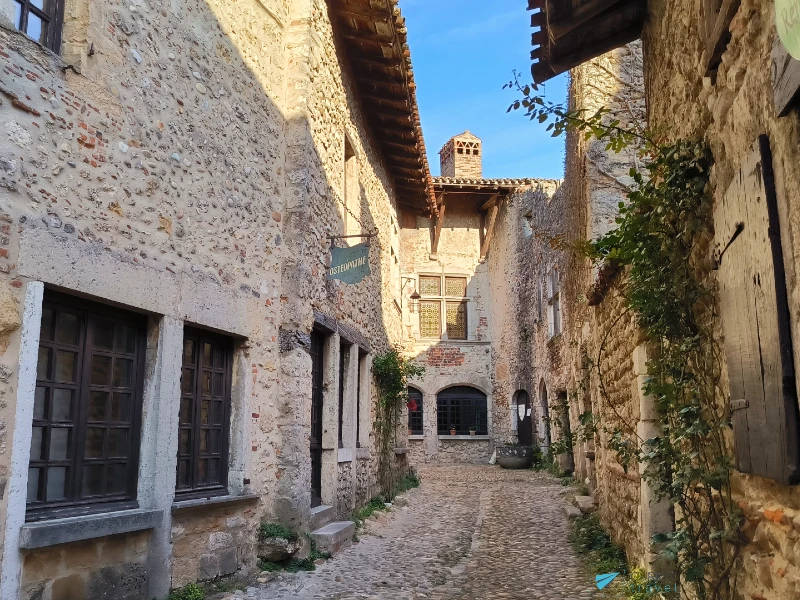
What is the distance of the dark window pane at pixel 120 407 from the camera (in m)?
4.44

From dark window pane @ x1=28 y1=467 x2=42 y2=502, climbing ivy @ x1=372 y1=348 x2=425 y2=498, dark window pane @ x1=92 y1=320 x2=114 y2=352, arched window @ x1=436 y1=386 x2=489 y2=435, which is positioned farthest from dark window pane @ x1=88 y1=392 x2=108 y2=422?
arched window @ x1=436 y1=386 x2=489 y2=435

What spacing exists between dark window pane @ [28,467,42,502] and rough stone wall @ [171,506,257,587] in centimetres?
111

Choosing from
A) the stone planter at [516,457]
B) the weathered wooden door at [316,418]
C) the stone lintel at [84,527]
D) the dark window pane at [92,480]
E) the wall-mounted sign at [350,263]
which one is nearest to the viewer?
the stone lintel at [84,527]

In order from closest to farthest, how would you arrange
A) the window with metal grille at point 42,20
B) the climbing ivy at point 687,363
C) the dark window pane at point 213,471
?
1. the climbing ivy at point 687,363
2. the window with metal grille at point 42,20
3. the dark window pane at point 213,471

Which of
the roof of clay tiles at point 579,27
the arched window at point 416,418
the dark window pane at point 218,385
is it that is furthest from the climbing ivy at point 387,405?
the arched window at point 416,418

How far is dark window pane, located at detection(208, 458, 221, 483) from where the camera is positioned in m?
5.47

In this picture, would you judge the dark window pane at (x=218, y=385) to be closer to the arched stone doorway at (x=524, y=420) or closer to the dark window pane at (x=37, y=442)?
the dark window pane at (x=37, y=442)

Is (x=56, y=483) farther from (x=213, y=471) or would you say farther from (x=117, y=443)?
(x=213, y=471)

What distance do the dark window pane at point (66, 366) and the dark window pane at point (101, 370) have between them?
0.52 feet

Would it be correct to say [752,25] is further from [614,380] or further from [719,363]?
[614,380]

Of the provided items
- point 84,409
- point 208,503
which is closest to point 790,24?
point 84,409

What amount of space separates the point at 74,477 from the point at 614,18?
455 centimetres

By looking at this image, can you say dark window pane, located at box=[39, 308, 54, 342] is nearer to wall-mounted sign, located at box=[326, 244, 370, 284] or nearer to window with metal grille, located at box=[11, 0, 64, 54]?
window with metal grille, located at box=[11, 0, 64, 54]

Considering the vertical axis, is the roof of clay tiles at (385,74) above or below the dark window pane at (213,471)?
above
